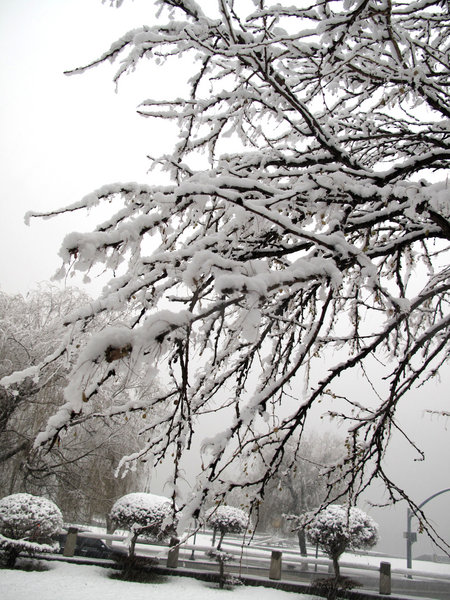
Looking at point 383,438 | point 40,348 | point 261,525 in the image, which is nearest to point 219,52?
point 383,438

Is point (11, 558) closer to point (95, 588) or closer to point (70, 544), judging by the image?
point (70, 544)

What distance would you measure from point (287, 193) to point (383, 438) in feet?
7.58

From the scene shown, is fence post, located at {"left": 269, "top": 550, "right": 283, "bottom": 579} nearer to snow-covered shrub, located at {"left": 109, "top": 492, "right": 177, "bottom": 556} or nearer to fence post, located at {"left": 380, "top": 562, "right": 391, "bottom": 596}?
fence post, located at {"left": 380, "top": 562, "right": 391, "bottom": 596}

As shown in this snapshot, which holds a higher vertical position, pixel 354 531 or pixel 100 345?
pixel 100 345

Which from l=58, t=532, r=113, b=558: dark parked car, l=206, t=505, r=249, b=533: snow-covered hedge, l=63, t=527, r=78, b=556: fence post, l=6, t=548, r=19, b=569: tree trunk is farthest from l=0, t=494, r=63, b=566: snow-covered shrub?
l=206, t=505, r=249, b=533: snow-covered hedge

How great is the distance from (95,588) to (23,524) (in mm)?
2649

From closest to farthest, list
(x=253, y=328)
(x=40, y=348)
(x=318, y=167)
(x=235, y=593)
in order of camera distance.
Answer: (x=253, y=328), (x=318, y=167), (x=235, y=593), (x=40, y=348)

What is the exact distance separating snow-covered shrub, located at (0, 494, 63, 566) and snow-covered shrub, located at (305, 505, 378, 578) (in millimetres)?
7384

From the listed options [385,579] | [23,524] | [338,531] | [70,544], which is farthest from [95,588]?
[385,579]

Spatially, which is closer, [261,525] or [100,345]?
[100,345]

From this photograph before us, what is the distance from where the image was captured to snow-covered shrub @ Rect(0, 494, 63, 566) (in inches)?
387

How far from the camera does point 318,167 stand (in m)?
2.28

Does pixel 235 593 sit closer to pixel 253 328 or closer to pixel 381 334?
pixel 381 334

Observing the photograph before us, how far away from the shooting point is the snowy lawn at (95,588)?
7.76 m
